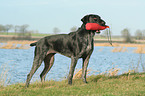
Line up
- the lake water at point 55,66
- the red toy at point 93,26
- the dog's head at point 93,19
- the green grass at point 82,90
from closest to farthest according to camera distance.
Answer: the green grass at point 82,90
the red toy at point 93,26
the dog's head at point 93,19
the lake water at point 55,66

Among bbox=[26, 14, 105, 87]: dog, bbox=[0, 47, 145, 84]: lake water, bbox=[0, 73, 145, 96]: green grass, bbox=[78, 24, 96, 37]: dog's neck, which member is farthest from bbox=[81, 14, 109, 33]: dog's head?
bbox=[0, 47, 145, 84]: lake water

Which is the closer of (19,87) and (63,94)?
(63,94)

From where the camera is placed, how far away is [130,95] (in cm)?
559

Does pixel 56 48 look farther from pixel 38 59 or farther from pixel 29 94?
pixel 29 94

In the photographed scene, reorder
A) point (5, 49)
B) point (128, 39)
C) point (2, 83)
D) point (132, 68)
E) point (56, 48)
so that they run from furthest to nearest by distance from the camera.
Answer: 1. point (128, 39)
2. point (5, 49)
3. point (132, 68)
4. point (2, 83)
5. point (56, 48)

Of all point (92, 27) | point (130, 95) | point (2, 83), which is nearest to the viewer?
point (130, 95)

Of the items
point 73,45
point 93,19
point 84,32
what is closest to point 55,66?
point 73,45

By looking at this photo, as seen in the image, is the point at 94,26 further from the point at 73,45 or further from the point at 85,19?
the point at 73,45

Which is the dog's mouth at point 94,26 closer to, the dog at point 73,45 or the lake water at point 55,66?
the dog at point 73,45

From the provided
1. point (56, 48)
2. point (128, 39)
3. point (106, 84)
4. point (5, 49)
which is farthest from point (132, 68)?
point (128, 39)

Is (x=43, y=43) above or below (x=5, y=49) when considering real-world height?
above

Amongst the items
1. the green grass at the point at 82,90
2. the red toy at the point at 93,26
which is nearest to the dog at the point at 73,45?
the red toy at the point at 93,26

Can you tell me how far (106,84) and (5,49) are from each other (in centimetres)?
2083

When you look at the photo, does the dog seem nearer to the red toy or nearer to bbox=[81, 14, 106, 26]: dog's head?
bbox=[81, 14, 106, 26]: dog's head
